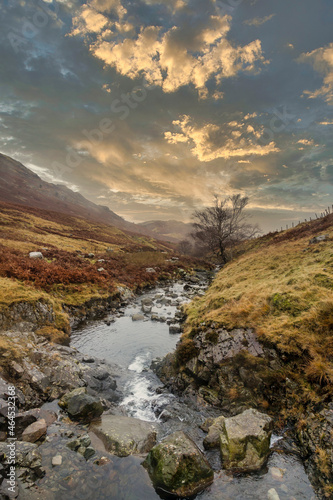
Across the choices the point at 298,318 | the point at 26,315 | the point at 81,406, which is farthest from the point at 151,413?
the point at 26,315

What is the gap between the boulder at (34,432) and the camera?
6.27 metres

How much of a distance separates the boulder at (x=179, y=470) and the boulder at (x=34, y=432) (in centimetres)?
336

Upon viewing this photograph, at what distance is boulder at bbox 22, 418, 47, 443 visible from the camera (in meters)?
6.27

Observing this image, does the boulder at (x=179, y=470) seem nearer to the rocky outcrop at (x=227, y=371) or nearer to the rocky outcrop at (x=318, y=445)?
the rocky outcrop at (x=318, y=445)

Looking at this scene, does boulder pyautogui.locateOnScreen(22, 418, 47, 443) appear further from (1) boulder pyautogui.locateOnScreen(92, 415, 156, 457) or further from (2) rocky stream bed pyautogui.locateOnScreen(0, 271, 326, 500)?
(1) boulder pyautogui.locateOnScreen(92, 415, 156, 457)

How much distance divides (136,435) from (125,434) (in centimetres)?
37

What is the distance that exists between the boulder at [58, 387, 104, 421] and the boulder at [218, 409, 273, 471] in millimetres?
4550

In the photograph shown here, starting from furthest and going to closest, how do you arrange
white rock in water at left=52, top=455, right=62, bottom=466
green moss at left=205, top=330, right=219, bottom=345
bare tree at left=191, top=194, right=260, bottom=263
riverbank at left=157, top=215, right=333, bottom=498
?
bare tree at left=191, top=194, right=260, bottom=263 → green moss at left=205, top=330, right=219, bottom=345 → riverbank at left=157, top=215, right=333, bottom=498 → white rock in water at left=52, top=455, right=62, bottom=466

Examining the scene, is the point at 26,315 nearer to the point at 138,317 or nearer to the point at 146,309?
the point at 138,317

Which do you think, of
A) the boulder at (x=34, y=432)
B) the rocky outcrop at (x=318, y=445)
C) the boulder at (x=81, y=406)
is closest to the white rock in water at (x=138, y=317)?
the boulder at (x=81, y=406)

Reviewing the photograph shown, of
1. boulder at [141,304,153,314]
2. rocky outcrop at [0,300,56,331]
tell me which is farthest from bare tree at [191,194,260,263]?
rocky outcrop at [0,300,56,331]

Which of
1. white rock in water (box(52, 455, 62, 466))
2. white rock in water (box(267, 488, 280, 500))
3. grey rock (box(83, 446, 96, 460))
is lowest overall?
grey rock (box(83, 446, 96, 460))

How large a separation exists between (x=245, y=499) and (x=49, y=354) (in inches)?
360

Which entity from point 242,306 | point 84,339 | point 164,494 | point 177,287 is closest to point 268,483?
point 164,494
